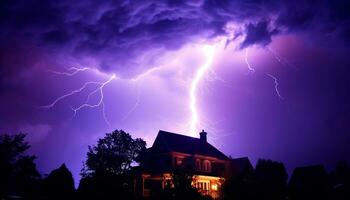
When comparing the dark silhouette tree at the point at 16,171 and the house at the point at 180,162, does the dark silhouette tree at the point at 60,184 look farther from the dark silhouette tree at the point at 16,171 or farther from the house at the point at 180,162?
the house at the point at 180,162

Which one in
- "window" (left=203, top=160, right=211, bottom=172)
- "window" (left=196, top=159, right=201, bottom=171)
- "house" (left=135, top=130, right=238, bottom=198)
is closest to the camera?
"house" (left=135, top=130, right=238, bottom=198)

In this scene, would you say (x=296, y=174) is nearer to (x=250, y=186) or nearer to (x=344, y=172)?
(x=344, y=172)

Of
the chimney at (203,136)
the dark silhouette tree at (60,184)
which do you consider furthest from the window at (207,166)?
the dark silhouette tree at (60,184)

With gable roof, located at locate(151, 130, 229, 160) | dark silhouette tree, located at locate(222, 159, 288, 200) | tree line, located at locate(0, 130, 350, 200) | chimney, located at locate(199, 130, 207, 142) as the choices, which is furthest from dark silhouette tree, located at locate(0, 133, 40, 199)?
chimney, located at locate(199, 130, 207, 142)

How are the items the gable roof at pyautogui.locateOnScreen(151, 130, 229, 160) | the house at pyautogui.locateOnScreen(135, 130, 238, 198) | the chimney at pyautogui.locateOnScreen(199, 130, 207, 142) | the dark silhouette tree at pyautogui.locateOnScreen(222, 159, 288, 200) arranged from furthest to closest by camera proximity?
1. the chimney at pyautogui.locateOnScreen(199, 130, 207, 142)
2. the gable roof at pyautogui.locateOnScreen(151, 130, 229, 160)
3. the house at pyautogui.locateOnScreen(135, 130, 238, 198)
4. the dark silhouette tree at pyautogui.locateOnScreen(222, 159, 288, 200)

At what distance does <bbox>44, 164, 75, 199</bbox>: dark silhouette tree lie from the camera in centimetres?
1899

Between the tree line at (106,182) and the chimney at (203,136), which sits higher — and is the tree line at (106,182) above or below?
below

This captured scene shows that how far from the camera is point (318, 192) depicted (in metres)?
30.4

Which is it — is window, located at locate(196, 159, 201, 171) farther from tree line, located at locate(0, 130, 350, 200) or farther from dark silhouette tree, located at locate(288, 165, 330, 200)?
dark silhouette tree, located at locate(288, 165, 330, 200)

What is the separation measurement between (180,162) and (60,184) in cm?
1856

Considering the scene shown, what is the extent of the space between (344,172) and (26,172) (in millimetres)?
55008

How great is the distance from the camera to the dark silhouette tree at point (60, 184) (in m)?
19.0

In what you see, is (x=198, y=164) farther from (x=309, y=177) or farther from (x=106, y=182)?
(x=106, y=182)

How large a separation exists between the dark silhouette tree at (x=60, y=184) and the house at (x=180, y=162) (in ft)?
34.6
